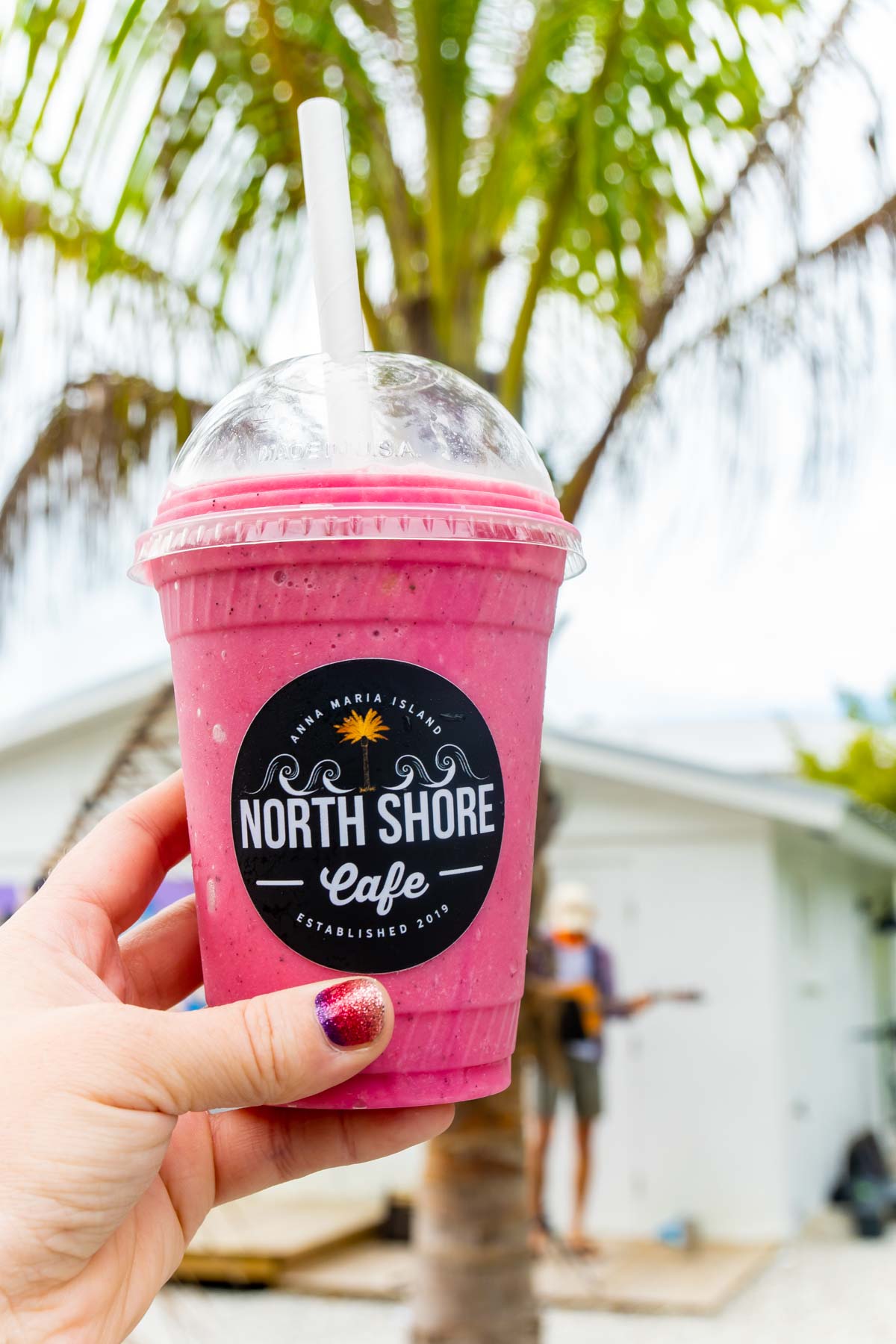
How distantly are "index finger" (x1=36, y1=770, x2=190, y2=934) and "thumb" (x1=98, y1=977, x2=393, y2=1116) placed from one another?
11.8 inches

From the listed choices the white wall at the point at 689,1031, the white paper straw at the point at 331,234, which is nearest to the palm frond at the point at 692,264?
the white paper straw at the point at 331,234

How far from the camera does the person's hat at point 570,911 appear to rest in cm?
890

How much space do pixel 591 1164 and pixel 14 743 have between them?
598cm

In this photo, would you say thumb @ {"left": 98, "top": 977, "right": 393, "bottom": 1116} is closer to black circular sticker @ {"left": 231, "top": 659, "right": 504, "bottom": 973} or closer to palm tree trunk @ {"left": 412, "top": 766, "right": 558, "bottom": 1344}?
black circular sticker @ {"left": 231, "top": 659, "right": 504, "bottom": 973}

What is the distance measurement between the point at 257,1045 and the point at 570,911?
7.83 metres

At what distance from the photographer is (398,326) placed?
3.58 meters

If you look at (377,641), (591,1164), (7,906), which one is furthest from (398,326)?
(7,906)

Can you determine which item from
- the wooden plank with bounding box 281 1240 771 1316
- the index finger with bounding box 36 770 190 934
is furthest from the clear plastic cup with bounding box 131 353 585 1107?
the wooden plank with bounding box 281 1240 771 1316

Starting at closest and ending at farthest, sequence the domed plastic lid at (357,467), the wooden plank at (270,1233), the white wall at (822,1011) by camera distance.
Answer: the domed plastic lid at (357,467), the wooden plank at (270,1233), the white wall at (822,1011)

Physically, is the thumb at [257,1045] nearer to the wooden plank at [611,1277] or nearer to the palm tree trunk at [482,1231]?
the palm tree trunk at [482,1231]

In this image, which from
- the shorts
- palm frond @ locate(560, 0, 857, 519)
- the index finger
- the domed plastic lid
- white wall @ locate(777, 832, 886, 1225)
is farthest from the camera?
white wall @ locate(777, 832, 886, 1225)

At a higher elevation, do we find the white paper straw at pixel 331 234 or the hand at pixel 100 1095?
the white paper straw at pixel 331 234

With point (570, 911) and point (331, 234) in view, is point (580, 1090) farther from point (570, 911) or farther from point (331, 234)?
point (331, 234)

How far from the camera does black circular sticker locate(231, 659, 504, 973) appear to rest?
1.31 m
